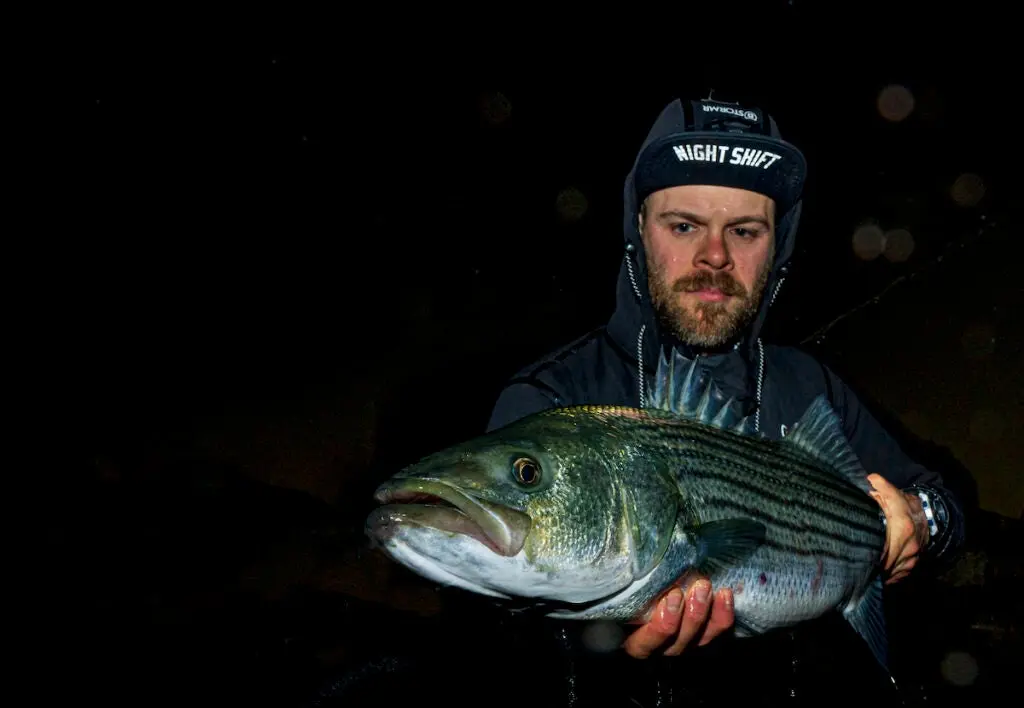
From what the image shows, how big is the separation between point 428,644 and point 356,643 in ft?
1.53

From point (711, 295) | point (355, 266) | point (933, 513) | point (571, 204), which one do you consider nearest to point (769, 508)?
point (933, 513)

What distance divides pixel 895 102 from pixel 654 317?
4.63 m

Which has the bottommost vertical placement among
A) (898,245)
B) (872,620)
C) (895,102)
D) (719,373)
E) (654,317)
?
(872,620)

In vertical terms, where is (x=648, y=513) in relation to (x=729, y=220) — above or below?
below

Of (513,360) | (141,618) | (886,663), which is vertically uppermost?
(513,360)

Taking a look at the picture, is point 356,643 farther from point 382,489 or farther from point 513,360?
point 513,360

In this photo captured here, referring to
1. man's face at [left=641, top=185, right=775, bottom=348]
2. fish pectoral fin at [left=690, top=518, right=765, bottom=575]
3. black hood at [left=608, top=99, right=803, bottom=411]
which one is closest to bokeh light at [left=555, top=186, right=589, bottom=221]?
black hood at [left=608, top=99, right=803, bottom=411]

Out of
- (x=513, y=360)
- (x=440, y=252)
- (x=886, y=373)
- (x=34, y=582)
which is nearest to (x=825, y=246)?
(x=886, y=373)

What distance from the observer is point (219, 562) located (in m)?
4.41

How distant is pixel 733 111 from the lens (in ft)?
8.65

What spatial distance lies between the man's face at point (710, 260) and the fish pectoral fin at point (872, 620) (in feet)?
3.39

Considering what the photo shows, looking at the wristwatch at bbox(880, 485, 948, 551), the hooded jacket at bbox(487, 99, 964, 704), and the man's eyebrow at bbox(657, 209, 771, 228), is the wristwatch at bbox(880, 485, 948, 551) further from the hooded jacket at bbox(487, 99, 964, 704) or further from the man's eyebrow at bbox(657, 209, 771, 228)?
the man's eyebrow at bbox(657, 209, 771, 228)

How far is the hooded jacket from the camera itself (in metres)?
2.35

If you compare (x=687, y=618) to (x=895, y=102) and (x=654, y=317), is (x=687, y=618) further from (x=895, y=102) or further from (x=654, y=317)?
(x=895, y=102)
